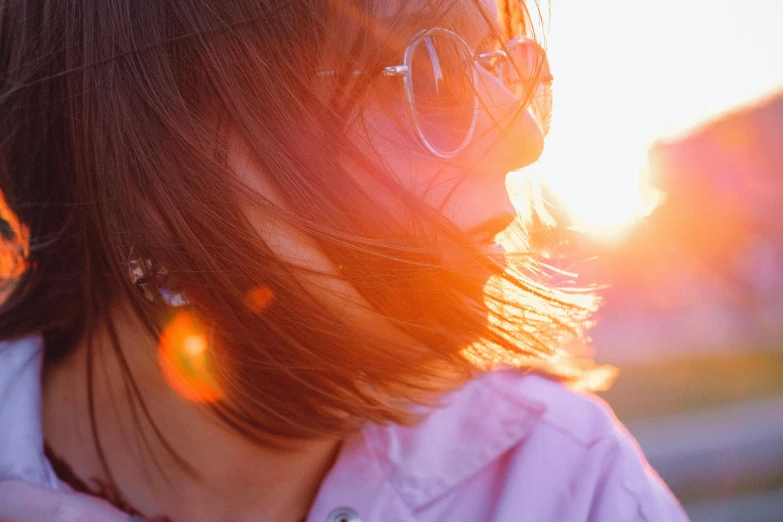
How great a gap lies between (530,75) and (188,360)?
44.5 inches

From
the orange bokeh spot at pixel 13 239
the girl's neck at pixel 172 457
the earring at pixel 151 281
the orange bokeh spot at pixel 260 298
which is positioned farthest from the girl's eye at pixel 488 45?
the orange bokeh spot at pixel 13 239

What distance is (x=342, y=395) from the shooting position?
1.38 meters

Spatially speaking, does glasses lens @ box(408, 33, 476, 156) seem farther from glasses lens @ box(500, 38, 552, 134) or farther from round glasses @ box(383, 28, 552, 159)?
glasses lens @ box(500, 38, 552, 134)

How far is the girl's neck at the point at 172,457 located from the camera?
148 centimetres

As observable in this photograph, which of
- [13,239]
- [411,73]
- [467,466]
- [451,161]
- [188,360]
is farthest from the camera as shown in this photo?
[13,239]

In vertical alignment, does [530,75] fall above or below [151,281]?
above

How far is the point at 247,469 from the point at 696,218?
13002 mm

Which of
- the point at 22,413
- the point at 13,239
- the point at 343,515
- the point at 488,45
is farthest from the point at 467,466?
the point at 13,239

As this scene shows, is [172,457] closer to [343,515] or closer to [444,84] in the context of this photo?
[343,515]

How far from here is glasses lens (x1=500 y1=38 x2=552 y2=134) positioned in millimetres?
1392

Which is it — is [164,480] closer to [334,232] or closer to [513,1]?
[334,232]

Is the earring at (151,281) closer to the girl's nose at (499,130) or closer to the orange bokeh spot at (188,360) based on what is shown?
the orange bokeh spot at (188,360)

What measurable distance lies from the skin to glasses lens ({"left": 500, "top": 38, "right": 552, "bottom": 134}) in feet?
0.20

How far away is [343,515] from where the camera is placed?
4.67ft
